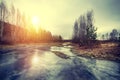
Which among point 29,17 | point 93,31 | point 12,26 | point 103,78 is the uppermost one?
point 29,17

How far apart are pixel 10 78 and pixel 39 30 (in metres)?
105

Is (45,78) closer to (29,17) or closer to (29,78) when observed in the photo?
(29,78)

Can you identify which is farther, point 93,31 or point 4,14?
point 4,14

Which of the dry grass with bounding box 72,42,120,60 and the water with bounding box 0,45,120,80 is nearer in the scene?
the water with bounding box 0,45,120,80

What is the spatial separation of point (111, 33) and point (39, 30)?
86.1m

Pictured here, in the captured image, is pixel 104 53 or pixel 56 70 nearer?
pixel 56 70

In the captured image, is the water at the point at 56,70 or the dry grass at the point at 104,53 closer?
the water at the point at 56,70

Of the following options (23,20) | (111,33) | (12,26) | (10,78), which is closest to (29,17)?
(23,20)

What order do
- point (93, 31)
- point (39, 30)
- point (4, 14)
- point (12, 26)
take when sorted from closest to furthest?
point (93, 31)
point (4, 14)
point (12, 26)
point (39, 30)

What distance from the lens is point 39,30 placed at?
371ft

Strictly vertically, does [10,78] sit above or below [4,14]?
below

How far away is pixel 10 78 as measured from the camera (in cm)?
977

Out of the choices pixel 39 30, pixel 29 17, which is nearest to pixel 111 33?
pixel 39 30

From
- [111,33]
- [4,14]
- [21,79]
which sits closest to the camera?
[21,79]
